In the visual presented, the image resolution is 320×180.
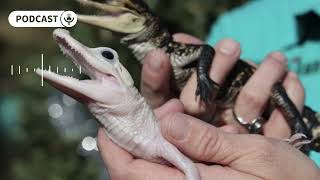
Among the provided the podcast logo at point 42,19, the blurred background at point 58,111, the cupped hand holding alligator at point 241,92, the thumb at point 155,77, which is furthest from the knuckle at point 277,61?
the podcast logo at point 42,19

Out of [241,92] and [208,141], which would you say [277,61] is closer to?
[241,92]

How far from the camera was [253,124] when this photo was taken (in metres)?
1.96

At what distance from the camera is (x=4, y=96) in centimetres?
382

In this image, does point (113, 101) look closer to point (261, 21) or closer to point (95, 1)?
point (95, 1)

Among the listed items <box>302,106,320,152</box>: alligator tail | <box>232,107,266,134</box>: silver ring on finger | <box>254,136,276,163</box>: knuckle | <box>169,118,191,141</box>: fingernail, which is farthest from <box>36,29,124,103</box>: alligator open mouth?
<box>302,106,320,152</box>: alligator tail

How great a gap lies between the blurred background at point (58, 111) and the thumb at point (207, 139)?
75 cm

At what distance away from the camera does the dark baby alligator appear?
2029 millimetres

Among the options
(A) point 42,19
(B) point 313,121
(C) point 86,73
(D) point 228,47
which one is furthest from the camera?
(B) point 313,121

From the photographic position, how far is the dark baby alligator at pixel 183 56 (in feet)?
6.66

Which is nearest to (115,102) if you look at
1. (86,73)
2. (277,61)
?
(86,73)

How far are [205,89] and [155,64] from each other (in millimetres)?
135

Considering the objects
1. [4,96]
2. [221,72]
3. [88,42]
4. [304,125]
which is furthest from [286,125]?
[4,96]

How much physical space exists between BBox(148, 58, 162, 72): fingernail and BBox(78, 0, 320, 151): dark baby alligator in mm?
110

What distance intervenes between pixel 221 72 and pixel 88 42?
0.35 metres
